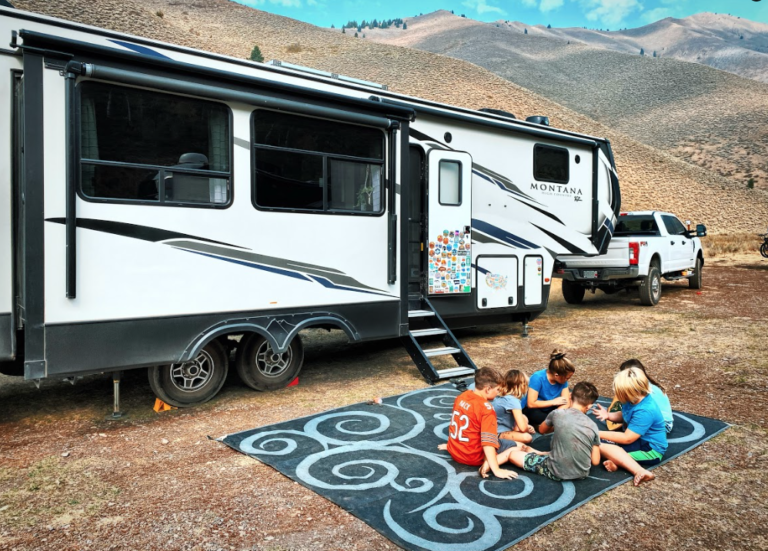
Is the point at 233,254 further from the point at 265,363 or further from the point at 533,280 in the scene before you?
the point at 533,280

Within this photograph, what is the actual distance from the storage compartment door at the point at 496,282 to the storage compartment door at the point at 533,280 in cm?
24

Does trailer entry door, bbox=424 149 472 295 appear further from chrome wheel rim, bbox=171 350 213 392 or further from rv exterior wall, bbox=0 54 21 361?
rv exterior wall, bbox=0 54 21 361

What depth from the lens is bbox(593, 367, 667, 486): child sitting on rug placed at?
3.96 metres

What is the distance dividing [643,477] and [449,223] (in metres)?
4.13

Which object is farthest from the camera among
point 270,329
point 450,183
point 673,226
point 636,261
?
point 673,226

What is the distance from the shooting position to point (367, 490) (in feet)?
12.0

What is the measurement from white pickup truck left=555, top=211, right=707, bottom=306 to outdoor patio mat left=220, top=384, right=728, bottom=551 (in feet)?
20.1

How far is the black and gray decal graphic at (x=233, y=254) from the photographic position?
4.61 metres

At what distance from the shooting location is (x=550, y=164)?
348 inches

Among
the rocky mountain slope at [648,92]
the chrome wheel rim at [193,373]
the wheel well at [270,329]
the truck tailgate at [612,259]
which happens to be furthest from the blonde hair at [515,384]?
the rocky mountain slope at [648,92]

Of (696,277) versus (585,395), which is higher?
(696,277)

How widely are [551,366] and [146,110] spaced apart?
12.7 feet

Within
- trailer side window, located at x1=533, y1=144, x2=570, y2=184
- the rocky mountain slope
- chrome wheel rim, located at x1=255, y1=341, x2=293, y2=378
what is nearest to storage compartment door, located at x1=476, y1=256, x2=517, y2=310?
trailer side window, located at x1=533, y1=144, x2=570, y2=184

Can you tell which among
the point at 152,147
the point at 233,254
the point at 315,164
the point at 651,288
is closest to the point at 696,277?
the point at 651,288
